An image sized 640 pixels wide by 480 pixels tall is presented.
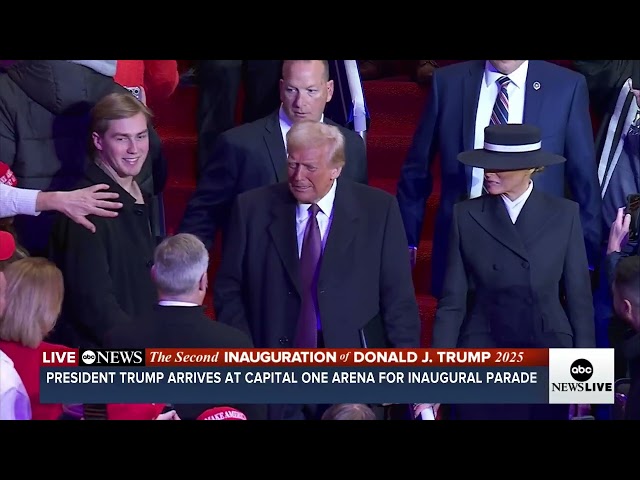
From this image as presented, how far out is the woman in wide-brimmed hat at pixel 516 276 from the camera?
6695 mm

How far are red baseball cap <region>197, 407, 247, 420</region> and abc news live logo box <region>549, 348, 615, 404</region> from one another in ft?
4.59

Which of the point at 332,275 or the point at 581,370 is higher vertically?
the point at 332,275

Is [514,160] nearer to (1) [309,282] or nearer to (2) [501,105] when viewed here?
(2) [501,105]

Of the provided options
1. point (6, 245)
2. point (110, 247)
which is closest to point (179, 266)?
point (110, 247)

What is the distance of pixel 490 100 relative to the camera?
6762mm

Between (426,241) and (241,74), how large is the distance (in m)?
1.14

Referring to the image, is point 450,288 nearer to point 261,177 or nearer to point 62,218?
point 261,177

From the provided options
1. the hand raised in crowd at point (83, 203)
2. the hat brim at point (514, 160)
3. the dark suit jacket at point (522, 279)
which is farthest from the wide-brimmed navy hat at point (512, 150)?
the hand raised in crowd at point (83, 203)

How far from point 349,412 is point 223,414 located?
1.86 ft

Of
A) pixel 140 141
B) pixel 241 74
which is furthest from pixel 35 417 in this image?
pixel 241 74

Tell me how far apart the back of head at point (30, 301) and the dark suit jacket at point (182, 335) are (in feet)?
0.95

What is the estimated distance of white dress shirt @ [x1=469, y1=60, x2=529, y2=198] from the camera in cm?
675

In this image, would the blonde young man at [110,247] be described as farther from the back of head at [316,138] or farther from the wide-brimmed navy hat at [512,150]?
the wide-brimmed navy hat at [512,150]

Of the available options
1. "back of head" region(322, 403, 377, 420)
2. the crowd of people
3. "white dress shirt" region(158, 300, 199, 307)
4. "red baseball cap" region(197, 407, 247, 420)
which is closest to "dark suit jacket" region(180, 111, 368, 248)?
the crowd of people
